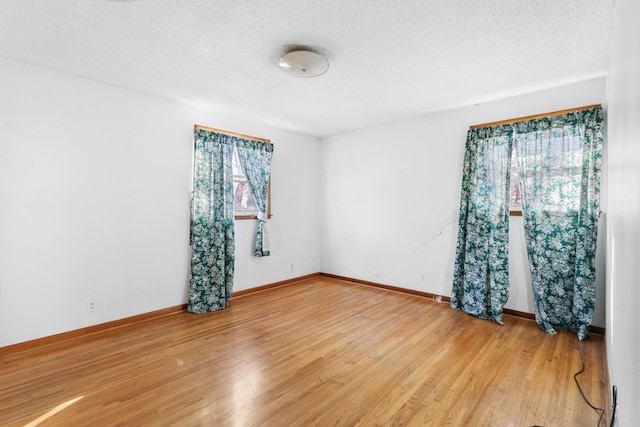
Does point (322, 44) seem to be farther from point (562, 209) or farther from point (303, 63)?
point (562, 209)

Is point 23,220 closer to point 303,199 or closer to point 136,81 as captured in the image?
point 136,81

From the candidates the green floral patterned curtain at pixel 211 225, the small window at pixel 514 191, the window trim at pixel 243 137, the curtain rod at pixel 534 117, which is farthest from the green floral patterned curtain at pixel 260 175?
the small window at pixel 514 191

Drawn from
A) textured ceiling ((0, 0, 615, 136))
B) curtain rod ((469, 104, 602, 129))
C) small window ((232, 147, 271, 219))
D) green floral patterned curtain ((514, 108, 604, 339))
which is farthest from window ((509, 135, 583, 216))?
small window ((232, 147, 271, 219))

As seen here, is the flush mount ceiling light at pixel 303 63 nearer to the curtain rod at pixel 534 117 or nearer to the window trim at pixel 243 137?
the window trim at pixel 243 137

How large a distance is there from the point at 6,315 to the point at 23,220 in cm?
82

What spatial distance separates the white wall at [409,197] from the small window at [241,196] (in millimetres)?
1489

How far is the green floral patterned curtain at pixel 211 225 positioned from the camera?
378 centimetres

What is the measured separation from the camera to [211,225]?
3.90 m

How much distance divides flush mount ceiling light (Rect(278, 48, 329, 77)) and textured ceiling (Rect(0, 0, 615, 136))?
2.8 inches

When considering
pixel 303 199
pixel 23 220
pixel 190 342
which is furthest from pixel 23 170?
pixel 303 199

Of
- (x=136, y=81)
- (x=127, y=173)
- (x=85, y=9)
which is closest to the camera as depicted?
(x=85, y=9)

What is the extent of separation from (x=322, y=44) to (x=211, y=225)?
8.21ft

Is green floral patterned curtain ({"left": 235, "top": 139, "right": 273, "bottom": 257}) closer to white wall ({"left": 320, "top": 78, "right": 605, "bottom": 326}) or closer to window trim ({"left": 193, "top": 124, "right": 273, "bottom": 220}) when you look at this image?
window trim ({"left": 193, "top": 124, "right": 273, "bottom": 220})

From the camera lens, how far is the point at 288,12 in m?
2.03
